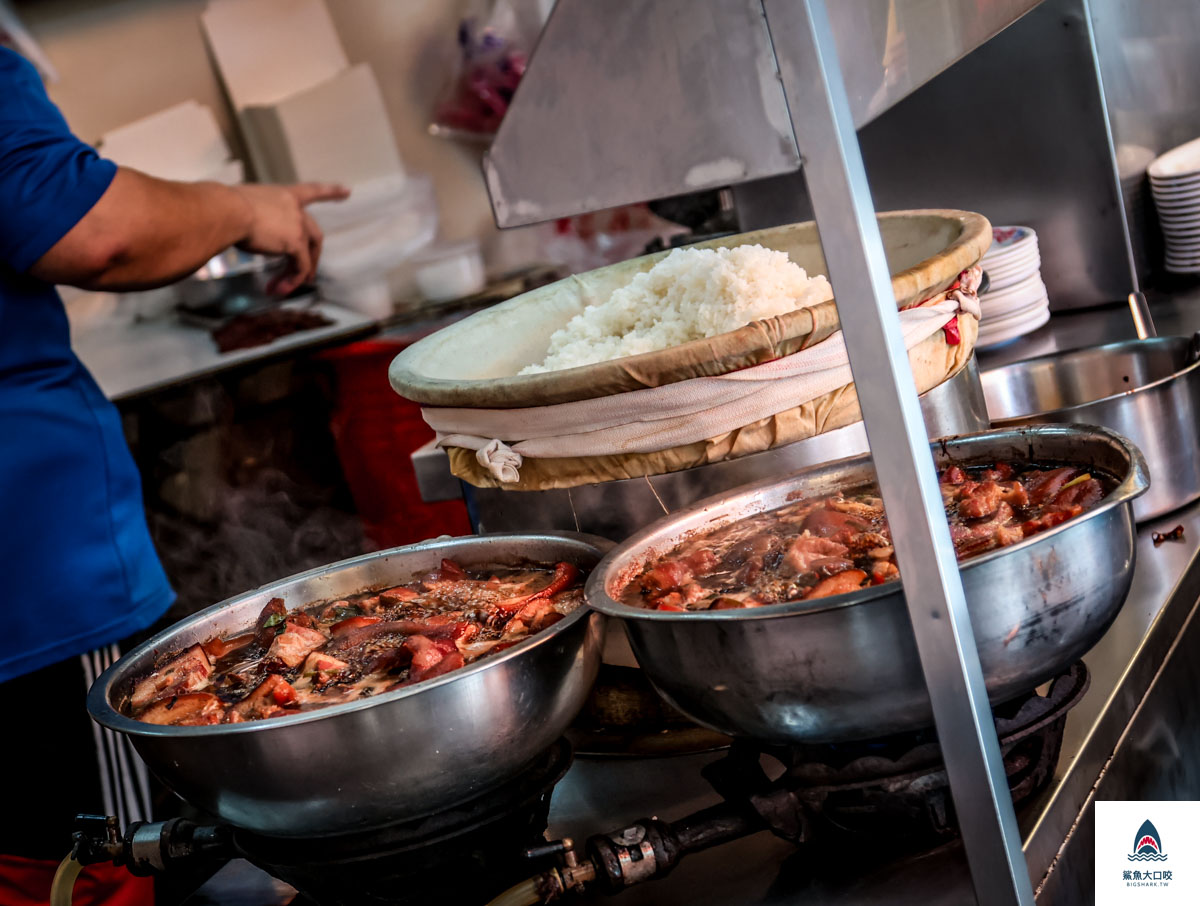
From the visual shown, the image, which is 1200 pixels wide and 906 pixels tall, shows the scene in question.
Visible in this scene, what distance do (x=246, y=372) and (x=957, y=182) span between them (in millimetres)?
3009

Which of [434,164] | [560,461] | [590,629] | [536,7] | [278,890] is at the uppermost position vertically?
[536,7]

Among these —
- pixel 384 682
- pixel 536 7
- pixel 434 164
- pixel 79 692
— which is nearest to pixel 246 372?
pixel 434 164

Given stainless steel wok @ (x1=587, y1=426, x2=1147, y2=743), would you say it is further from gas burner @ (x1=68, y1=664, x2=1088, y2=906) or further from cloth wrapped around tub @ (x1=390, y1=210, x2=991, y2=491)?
cloth wrapped around tub @ (x1=390, y1=210, x2=991, y2=491)

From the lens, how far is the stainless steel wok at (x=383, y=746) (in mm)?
1069

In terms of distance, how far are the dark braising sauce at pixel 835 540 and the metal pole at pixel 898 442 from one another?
18 centimetres

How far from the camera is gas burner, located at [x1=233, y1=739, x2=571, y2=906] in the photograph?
45.6 inches

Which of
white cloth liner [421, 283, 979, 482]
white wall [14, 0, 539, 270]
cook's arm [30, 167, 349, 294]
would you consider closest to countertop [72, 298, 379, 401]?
white wall [14, 0, 539, 270]

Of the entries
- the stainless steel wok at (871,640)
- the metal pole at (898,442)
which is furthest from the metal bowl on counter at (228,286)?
the metal pole at (898,442)

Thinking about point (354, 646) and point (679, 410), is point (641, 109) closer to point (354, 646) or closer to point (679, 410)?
point (679, 410)

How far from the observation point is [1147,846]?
1197 millimetres

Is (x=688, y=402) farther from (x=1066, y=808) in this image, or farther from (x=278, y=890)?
(x=278, y=890)

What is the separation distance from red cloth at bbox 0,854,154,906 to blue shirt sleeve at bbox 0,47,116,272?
1.26 m

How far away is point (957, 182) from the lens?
310 centimetres

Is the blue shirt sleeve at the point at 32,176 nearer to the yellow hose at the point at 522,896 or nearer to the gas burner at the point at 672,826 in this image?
the gas burner at the point at 672,826
